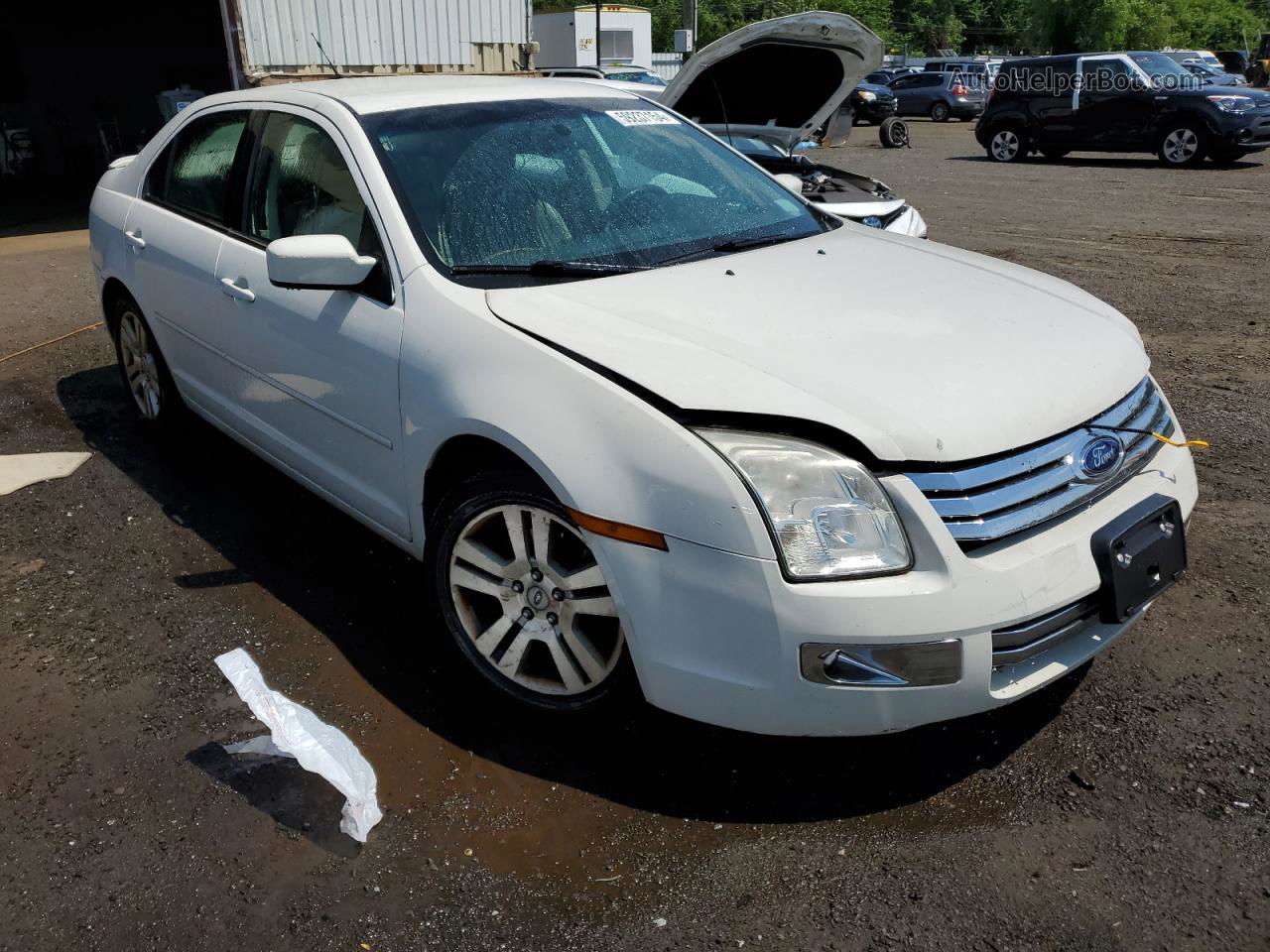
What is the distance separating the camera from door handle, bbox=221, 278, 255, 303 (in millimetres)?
3631

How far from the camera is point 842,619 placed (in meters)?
2.28

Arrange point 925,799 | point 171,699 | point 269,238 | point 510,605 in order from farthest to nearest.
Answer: point 269,238, point 171,699, point 510,605, point 925,799

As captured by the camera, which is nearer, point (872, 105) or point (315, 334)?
point (315, 334)

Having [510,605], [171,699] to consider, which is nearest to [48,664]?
[171,699]

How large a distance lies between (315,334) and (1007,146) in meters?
17.3

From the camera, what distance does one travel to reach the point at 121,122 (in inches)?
730

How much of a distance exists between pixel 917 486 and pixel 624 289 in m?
1.01

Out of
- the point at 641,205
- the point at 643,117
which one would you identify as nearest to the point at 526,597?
the point at 641,205

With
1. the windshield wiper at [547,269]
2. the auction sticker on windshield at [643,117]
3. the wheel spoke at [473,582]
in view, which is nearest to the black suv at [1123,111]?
the auction sticker on windshield at [643,117]

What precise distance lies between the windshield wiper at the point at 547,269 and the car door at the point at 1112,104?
51.7 feet

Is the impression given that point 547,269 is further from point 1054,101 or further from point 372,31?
point 1054,101

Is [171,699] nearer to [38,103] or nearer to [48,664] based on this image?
[48,664]

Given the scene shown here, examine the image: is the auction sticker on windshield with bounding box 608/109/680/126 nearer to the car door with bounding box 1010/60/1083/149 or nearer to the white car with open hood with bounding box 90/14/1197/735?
the white car with open hood with bounding box 90/14/1197/735

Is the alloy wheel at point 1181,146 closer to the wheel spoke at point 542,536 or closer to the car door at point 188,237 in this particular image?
the car door at point 188,237
